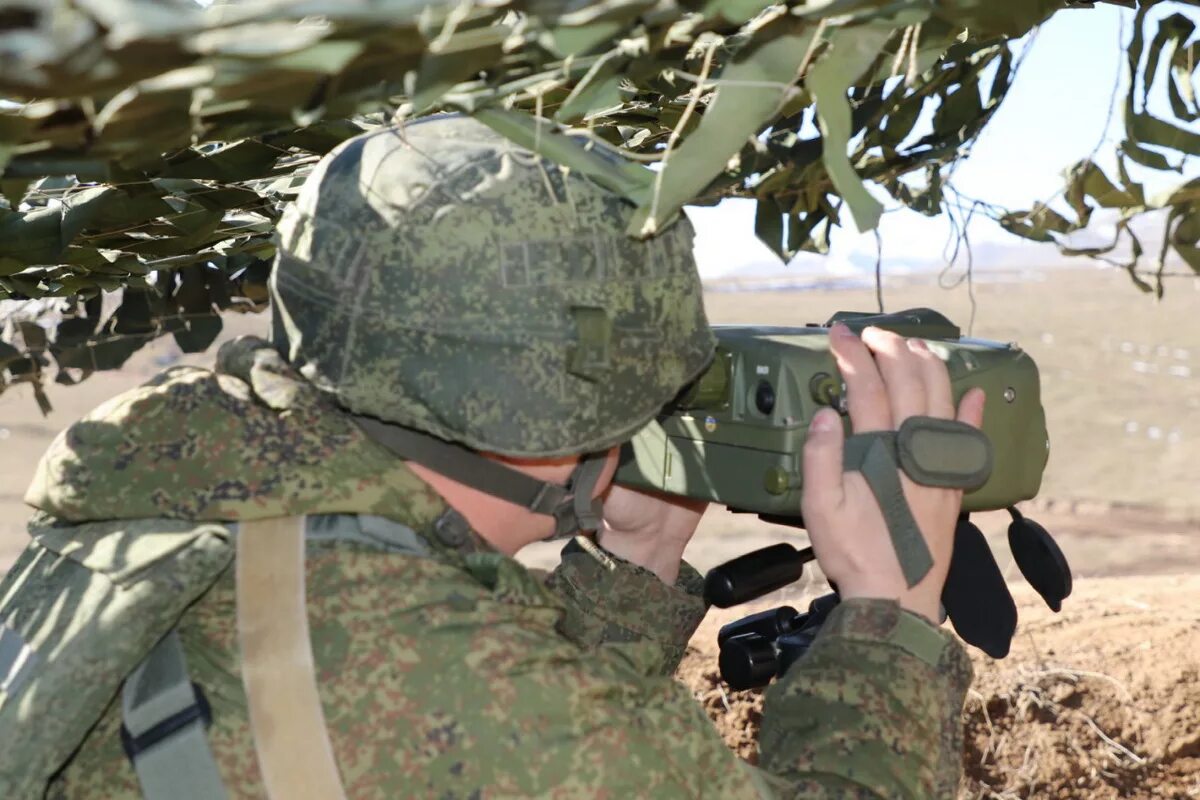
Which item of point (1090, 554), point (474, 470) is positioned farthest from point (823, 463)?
point (1090, 554)

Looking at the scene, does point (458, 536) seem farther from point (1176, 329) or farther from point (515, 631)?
point (1176, 329)

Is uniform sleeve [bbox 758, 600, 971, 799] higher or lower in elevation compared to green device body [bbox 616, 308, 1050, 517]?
lower

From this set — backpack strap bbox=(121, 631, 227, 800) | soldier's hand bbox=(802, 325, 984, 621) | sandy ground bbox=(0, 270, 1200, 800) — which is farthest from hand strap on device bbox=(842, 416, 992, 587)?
sandy ground bbox=(0, 270, 1200, 800)

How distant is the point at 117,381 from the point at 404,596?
755 inches

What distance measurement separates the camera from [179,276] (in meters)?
4.19

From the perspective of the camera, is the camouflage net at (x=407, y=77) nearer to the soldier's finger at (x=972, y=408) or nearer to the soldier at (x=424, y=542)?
the soldier at (x=424, y=542)

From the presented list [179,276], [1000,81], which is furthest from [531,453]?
[179,276]

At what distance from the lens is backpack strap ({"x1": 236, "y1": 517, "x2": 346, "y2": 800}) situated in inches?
55.0

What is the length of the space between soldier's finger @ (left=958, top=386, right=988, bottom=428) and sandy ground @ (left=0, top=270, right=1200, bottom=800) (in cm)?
207

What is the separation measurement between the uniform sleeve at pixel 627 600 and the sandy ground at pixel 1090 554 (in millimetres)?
1512

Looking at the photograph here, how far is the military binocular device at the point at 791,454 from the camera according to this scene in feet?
6.15

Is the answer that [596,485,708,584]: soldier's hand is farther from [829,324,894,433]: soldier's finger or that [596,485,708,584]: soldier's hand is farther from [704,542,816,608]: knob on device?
[829,324,894,433]: soldier's finger

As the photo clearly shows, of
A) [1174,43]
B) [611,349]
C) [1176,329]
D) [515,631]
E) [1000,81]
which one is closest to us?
[515,631]

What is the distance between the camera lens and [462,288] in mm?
1641
